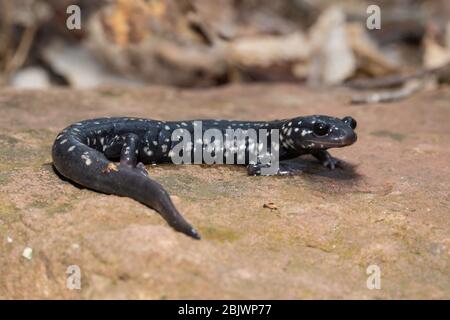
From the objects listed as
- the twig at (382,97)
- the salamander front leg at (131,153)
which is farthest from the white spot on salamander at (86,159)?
the twig at (382,97)

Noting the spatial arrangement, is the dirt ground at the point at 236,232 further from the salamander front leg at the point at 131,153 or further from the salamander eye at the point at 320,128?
the salamander eye at the point at 320,128

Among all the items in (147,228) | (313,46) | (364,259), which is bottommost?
(364,259)

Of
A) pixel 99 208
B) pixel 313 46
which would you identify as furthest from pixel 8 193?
pixel 313 46

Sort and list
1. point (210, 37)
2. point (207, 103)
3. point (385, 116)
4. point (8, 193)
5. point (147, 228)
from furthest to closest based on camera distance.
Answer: point (210, 37), point (207, 103), point (385, 116), point (8, 193), point (147, 228)

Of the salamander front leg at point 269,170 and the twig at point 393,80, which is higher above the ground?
the twig at point 393,80

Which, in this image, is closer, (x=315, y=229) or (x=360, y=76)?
(x=315, y=229)

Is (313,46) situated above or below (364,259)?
above

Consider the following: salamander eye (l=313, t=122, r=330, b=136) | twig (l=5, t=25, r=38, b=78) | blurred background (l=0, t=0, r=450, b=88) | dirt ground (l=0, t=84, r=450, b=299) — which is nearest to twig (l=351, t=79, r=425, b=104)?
blurred background (l=0, t=0, r=450, b=88)

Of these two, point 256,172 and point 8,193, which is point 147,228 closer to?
point 8,193
